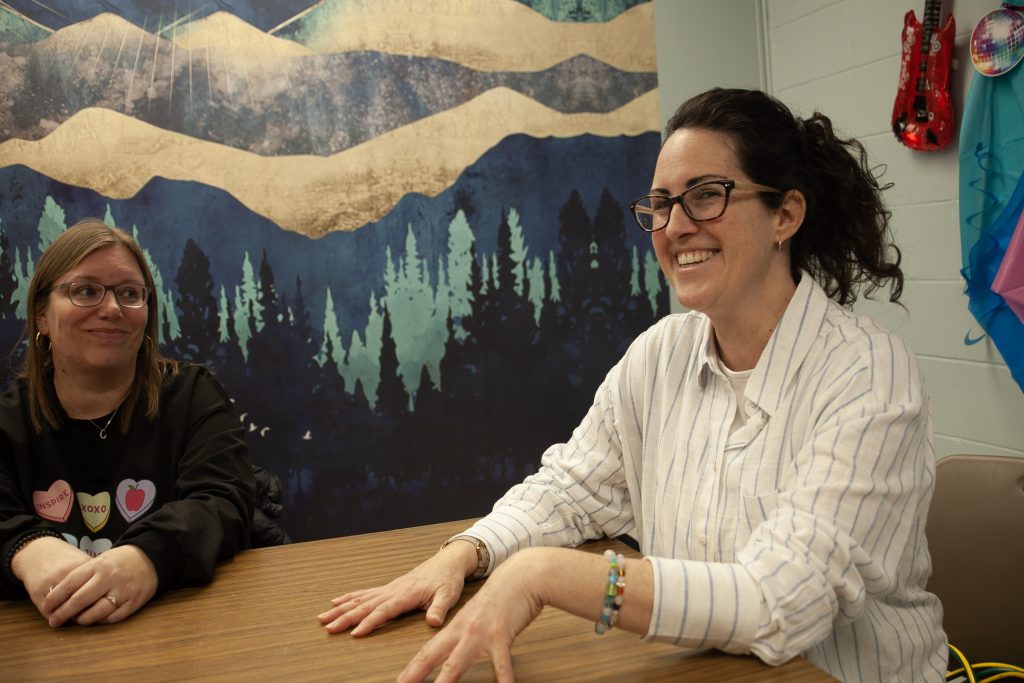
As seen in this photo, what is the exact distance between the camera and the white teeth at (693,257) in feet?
4.84

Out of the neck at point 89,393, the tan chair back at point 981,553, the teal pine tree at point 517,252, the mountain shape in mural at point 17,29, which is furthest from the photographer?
the teal pine tree at point 517,252

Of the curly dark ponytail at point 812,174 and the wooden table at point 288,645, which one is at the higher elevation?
the curly dark ponytail at point 812,174

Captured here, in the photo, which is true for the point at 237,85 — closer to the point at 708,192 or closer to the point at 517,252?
the point at 517,252

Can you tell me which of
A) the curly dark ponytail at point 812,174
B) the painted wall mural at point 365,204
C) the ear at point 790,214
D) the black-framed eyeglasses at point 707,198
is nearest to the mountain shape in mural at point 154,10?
the painted wall mural at point 365,204

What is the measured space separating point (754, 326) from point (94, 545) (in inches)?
57.9

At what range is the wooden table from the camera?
114 cm

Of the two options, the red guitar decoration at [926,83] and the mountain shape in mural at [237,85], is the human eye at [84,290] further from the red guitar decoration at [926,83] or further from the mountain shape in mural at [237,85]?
the red guitar decoration at [926,83]

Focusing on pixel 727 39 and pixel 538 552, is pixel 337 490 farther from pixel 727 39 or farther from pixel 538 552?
pixel 727 39

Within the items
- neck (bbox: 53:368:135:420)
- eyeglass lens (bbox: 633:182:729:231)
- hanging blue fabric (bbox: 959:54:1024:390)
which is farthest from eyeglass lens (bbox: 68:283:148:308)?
hanging blue fabric (bbox: 959:54:1024:390)

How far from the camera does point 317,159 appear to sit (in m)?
2.86

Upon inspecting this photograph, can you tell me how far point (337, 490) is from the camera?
2949 mm

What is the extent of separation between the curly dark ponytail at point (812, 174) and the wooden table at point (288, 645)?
645 millimetres

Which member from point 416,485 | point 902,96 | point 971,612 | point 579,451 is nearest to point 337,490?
point 416,485

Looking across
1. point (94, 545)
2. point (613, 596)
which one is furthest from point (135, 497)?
point (613, 596)
